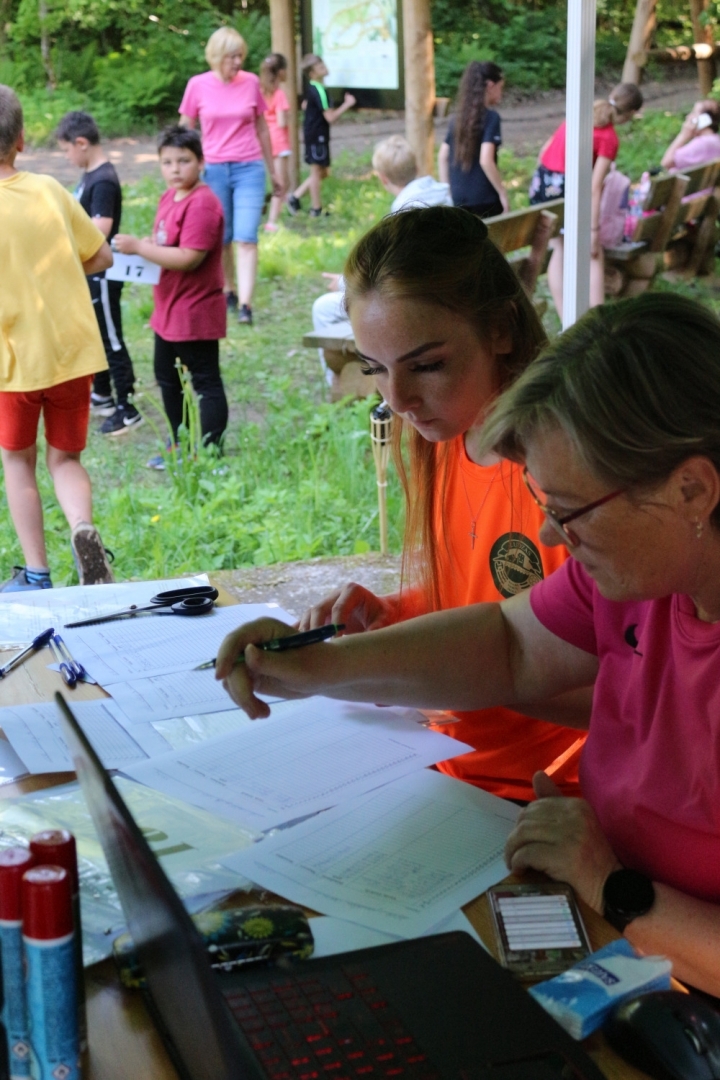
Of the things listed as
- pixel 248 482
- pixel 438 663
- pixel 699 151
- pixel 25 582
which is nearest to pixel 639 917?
pixel 438 663

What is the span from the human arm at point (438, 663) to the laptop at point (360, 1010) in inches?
19.6

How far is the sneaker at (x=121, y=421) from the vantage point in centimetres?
586

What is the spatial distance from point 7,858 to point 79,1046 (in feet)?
0.54

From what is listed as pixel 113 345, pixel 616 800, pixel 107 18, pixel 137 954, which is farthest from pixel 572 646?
pixel 107 18

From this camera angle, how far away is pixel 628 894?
3.80ft

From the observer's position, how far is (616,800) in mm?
1297

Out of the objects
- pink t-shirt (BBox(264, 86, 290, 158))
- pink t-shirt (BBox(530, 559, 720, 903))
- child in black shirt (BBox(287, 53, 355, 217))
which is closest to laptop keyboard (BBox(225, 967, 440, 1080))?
pink t-shirt (BBox(530, 559, 720, 903))

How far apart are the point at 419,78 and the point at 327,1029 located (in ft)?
24.2

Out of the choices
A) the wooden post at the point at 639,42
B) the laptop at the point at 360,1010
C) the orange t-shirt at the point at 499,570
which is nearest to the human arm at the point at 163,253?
the orange t-shirt at the point at 499,570

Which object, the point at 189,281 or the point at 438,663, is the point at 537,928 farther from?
the point at 189,281

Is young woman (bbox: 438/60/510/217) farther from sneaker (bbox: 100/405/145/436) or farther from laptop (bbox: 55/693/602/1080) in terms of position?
laptop (bbox: 55/693/602/1080)

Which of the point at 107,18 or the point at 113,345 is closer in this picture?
the point at 113,345

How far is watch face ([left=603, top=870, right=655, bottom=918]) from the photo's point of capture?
1149 mm

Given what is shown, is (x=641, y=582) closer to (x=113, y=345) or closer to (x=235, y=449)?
(x=235, y=449)
